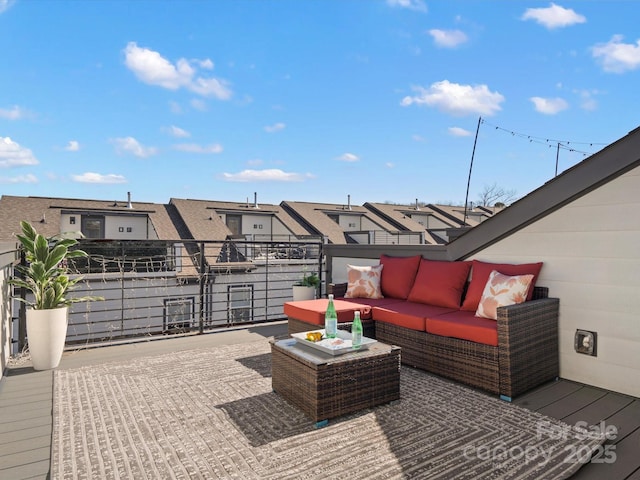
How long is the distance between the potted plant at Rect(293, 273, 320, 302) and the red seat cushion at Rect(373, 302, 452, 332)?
192cm

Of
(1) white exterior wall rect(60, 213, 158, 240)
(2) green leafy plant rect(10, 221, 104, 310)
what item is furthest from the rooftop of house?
(2) green leafy plant rect(10, 221, 104, 310)

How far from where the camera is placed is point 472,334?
282 cm

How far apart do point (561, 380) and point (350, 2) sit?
19.1 feet

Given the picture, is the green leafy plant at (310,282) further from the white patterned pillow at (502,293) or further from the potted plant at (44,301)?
the potted plant at (44,301)

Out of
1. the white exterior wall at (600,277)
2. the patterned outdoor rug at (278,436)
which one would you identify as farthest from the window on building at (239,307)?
the white exterior wall at (600,277)

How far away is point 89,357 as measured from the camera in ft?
12.0

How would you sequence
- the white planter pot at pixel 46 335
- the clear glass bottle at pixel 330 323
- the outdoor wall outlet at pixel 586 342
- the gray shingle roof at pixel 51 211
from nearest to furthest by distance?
the clear glass bottle at pixel 330 323, the outdoor wall outlet at pixel 586 342, the white planter pot at pixel 46 335, the gray shingle roof at pixel 51 211

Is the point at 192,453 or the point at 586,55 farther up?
the point at 586,55

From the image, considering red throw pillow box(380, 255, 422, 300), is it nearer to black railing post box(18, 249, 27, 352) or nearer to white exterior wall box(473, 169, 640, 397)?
white exterior wall box(473, 169, 640, 397)

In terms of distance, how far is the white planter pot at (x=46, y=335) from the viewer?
10.4 ft

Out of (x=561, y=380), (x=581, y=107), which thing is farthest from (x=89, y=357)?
(x=581, y=107)

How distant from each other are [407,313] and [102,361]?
9.78 feet

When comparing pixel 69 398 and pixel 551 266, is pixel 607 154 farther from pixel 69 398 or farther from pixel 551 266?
pixel 69 398

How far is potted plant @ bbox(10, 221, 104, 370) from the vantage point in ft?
10.5
